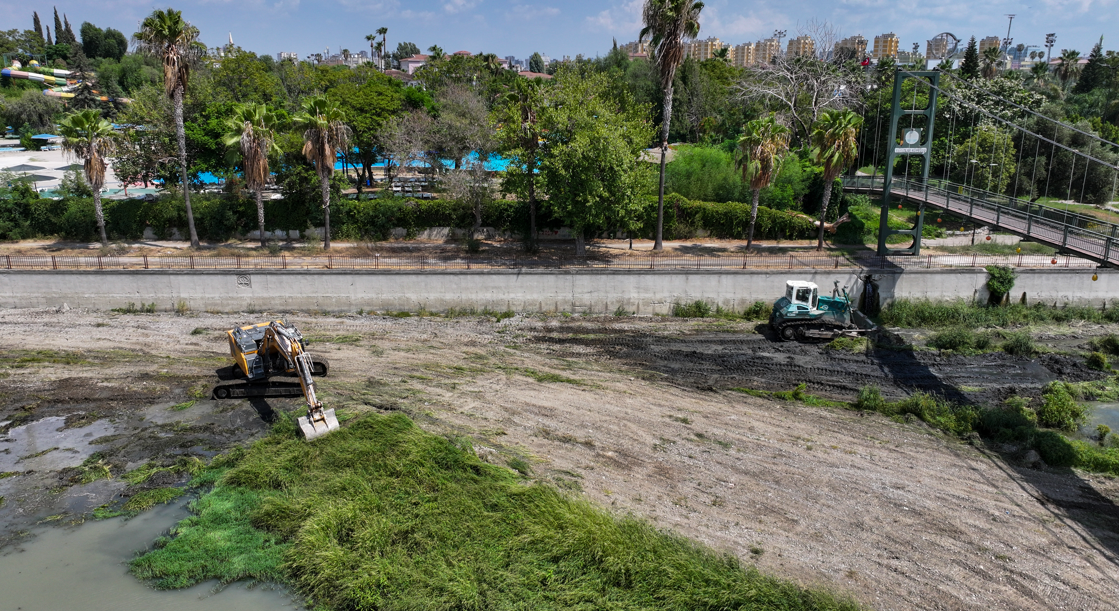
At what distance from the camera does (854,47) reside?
125625mm

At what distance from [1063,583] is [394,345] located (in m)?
22.3

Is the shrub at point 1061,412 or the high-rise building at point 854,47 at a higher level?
the high-rise building at point 854,47

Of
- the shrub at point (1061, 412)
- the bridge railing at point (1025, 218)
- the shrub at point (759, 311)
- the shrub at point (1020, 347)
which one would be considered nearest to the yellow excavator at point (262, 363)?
the shrub at point (759, 311)

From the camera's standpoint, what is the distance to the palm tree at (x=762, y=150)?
3350 cm

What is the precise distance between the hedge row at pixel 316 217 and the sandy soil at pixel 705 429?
34.5 ft

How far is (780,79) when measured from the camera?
53031mm

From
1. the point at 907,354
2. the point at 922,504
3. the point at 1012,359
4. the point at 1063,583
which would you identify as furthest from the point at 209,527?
the point at 1012,359

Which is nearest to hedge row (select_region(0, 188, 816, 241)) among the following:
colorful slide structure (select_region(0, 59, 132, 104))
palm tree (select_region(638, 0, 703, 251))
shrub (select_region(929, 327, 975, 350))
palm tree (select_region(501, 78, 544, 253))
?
palm tree (select_region(501, 78, 544, 253))

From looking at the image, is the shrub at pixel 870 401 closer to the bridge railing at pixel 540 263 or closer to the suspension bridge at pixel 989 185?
the bridge railing at pixel 540 263

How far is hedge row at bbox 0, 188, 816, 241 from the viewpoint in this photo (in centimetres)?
3953

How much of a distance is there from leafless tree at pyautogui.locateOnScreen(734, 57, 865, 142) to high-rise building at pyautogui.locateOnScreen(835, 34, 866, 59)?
2539 centimetres

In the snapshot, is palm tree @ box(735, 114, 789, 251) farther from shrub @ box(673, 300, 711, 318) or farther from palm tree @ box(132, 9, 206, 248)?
palm tree @ box(132, 9, 206, 248)

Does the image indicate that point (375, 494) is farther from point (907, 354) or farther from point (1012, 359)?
point (1012, 359)

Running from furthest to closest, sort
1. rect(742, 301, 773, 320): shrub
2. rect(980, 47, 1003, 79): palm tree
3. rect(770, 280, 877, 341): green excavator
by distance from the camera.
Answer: rect(980, 47, 1003, 79): palm tree
rect(742, 301, 773, 320): shrub
rect(770, 280, 877, 341): green excavator
